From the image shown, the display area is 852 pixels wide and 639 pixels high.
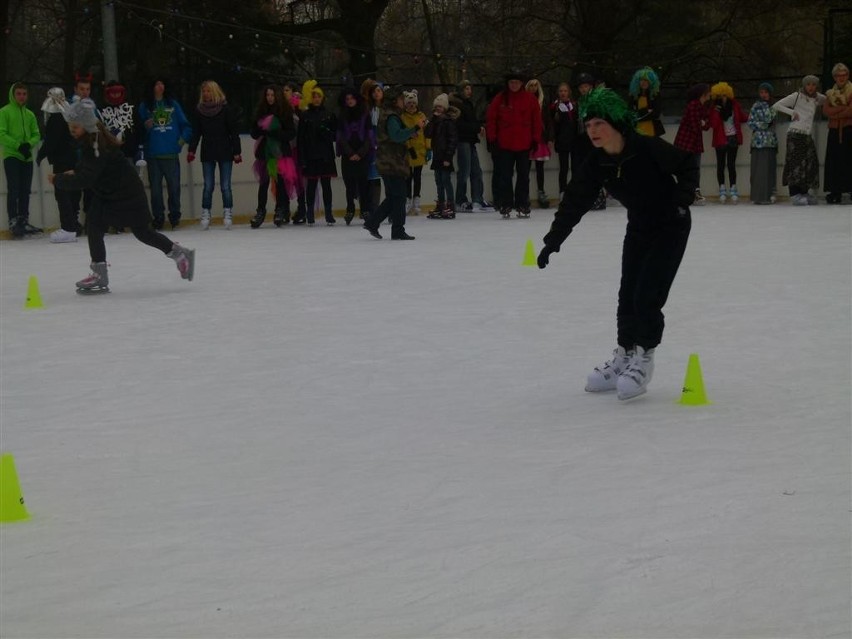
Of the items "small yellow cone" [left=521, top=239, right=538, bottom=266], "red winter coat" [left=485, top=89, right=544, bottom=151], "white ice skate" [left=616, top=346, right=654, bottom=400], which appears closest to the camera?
"white ice skate" [left=616, top=346, right=654, bottom=400]

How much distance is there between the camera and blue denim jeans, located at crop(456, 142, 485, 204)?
17297 millimetres

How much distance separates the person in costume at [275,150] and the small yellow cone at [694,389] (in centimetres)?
1024

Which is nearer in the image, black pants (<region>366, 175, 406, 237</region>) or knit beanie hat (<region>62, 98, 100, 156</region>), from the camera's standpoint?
knit beanie hat (<region>62, 98, 100, 156</region>)

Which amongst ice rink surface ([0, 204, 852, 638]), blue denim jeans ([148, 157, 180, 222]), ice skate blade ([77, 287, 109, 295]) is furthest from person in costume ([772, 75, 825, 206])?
ice skate blade ([77, 287, 109, 295])

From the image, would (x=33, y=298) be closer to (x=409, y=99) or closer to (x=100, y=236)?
(x=100, y=236)

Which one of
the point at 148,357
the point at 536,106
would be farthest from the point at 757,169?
the point at 148,357

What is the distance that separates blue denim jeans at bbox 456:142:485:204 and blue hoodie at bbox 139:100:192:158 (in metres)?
3.40

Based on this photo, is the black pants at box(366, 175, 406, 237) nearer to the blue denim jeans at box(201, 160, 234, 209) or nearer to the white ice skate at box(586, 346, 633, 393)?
the blue denim jeans at box(201, 160, 234, 209)

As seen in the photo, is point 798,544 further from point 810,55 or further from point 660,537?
point 810,55

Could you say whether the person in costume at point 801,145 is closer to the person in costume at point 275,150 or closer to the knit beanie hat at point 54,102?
the person in costume at point 275,150

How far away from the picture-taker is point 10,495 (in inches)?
175

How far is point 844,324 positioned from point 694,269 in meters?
2.94

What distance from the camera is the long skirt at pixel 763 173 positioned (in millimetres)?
18000

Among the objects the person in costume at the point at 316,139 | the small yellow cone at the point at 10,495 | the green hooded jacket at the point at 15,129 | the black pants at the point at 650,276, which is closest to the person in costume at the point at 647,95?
the person in costume at the point at 316,139
